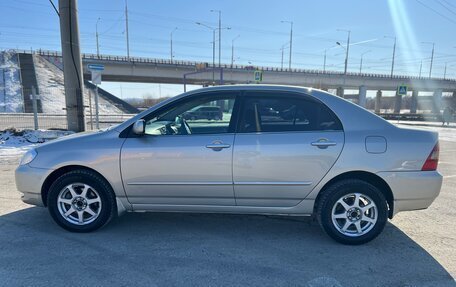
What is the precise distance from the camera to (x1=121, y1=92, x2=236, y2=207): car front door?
3338 mm

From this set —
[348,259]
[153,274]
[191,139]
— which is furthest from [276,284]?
[191,139]

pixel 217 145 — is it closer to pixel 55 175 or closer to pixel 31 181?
pixel 55 175

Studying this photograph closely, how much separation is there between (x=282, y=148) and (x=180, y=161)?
109 cm

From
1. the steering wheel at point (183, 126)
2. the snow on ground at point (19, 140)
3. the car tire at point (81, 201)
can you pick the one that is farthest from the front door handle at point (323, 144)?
the snow on ground at point (19, 140)

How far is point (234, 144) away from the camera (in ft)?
10.8

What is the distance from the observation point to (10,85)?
39688mm

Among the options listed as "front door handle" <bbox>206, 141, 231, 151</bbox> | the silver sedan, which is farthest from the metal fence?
"front door handle" <bbox>206, 141, 231, 151</bbox>

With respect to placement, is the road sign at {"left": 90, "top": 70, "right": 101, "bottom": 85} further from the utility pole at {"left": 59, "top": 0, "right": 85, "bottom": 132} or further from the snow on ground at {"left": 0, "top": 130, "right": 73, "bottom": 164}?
the snow on ground at {"left": 0, "top": 130, "right": 73, "bottom": 164}

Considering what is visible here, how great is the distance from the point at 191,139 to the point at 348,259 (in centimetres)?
200

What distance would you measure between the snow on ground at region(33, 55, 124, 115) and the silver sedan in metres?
34.0

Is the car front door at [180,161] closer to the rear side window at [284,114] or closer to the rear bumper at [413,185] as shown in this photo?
the rear side window at [284,114]

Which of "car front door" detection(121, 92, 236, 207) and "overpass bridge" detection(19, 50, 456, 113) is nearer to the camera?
"car front door" detection(121, 92, 236, 207)

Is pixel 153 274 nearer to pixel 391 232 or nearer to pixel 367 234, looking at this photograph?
pixel 367 234

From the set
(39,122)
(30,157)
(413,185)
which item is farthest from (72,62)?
(413,185)
